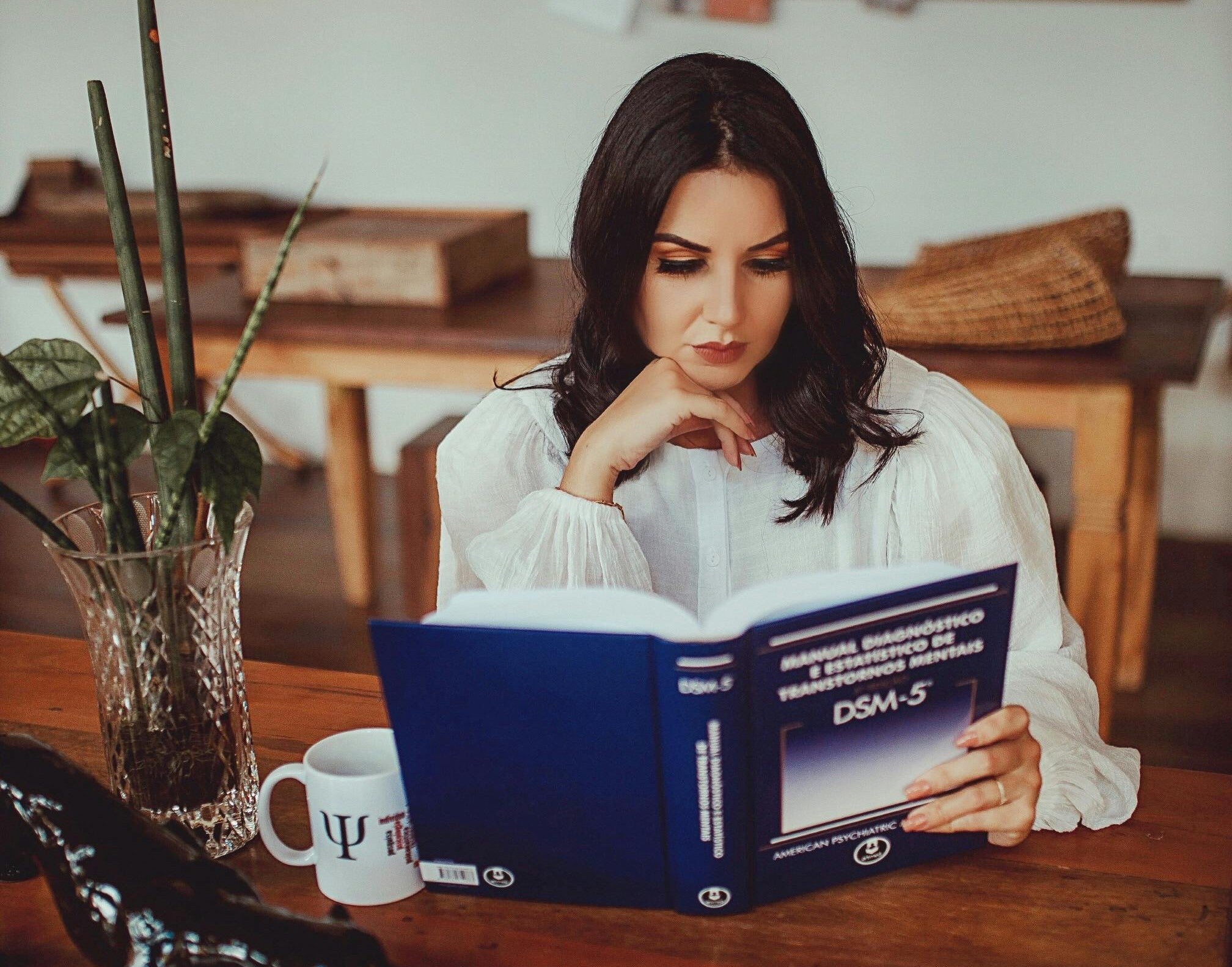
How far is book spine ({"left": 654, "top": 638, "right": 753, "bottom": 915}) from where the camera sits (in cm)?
76

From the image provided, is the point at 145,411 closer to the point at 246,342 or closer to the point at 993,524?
the point at 246,342

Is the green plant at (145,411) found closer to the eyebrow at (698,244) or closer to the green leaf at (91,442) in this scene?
the green leaf at (91,442)

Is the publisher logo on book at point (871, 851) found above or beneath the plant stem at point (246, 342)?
beneath

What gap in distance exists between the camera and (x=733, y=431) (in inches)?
46.6

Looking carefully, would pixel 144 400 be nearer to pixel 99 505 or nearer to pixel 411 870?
pixel 99 505

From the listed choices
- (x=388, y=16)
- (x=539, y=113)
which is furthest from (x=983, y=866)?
(x=388, y=16)

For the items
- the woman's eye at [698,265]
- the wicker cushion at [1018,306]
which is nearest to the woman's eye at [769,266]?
the woman's eye at [698,265]

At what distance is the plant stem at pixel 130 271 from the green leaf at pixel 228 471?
57 mm

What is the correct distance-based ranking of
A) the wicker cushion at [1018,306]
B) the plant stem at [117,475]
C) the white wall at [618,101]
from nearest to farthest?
the plant stem at [117,475] < the wicker cushion at [1018,306] < the white wall at [618,101]

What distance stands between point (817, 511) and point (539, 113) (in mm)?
2293

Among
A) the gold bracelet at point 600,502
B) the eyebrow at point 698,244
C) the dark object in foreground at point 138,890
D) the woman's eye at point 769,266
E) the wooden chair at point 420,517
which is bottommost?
→ the wooden chair at point 420,517

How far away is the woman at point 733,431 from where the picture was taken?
113cm

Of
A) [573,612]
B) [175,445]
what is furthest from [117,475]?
[573,612]

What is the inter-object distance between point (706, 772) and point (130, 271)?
51cm
